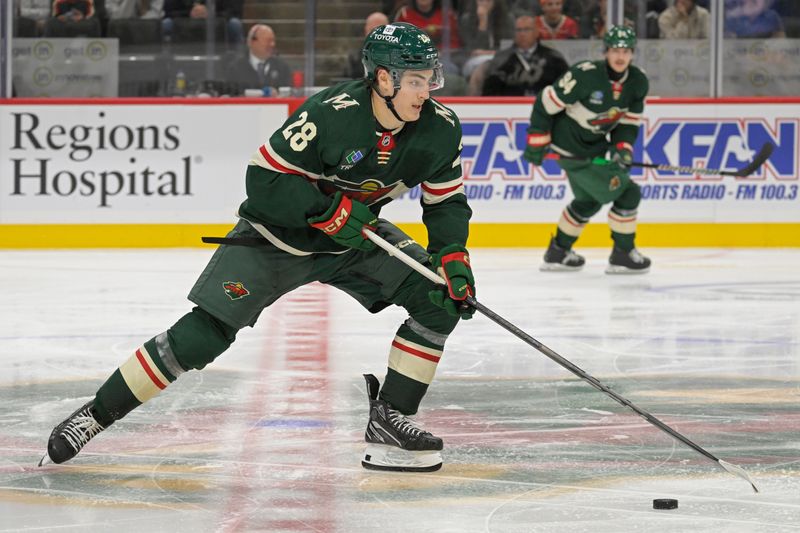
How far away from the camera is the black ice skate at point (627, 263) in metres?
7.66

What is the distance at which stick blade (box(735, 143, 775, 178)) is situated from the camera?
8266 millimetres

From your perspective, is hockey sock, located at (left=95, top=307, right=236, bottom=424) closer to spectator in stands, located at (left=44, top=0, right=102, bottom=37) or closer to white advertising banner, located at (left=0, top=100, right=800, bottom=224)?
white advertising banner, located at (left=0, top=100, right=800, bottom=224)

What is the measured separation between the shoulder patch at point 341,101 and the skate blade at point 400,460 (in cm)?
78

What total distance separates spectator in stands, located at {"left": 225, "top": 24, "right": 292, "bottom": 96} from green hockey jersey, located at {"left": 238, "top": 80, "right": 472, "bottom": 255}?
5653mm

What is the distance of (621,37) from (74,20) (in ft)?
11.4

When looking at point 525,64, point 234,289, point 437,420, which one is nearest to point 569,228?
point 525,64

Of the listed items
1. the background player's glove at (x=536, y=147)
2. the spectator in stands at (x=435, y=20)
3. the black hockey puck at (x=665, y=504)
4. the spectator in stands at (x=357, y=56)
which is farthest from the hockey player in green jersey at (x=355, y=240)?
the spectator in stands at (x=435, y=20)

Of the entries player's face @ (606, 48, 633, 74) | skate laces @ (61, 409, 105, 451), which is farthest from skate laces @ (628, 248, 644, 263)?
skate laces @ (61, 409, 105, 451)

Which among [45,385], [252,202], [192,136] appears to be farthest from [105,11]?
[252,202]

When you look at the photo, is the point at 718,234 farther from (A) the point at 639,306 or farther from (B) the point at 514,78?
(A) the point at 639,306

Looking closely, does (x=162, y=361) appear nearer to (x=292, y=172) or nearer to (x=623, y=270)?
(x=292, y=172)

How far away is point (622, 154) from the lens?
7.80 m

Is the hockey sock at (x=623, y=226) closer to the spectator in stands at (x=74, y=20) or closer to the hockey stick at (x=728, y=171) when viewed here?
the hockey stick at (x=728, y=171)

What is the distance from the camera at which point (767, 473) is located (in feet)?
10.6
